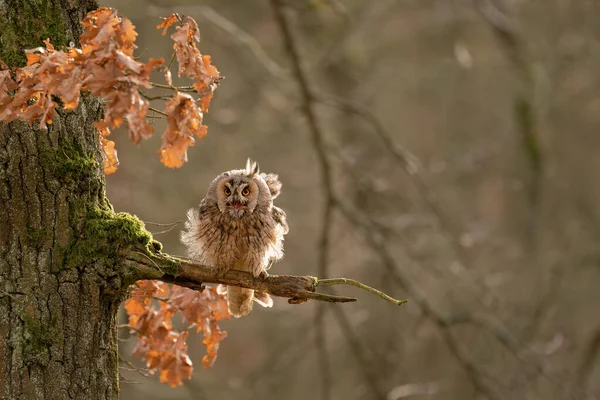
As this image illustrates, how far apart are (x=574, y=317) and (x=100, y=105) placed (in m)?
7.91

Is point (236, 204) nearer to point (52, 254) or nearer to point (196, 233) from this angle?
point (196, 233)

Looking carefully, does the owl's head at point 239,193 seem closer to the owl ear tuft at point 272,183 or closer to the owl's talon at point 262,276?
the owl ear tuft at point 272,183

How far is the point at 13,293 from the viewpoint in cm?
299

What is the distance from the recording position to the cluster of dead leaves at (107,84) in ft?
8.62

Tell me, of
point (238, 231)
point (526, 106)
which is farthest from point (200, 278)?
point (526, 106)

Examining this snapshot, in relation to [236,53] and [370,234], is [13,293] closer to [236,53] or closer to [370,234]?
[370,234]

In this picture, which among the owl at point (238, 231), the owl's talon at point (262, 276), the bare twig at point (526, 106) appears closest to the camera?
the owl's talon at point (262, 276)

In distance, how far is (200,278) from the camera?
324 cm

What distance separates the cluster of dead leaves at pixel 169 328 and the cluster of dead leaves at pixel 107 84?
3.68ft

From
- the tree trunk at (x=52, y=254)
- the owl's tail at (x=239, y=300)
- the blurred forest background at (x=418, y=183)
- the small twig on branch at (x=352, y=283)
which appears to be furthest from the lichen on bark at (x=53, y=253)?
the blurred forest background at (x=418, y=183)

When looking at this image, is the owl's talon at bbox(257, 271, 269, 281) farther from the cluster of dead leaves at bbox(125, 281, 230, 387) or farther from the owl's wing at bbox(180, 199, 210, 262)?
the owl's wing at bbox(180, 199, 210, 262)

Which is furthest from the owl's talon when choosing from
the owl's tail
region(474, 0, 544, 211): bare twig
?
region(474, 0, 544, 211): bare twig

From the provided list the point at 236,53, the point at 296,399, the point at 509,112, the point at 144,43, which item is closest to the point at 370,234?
the point at 236,53

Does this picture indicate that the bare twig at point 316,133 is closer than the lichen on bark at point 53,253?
No
